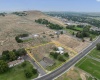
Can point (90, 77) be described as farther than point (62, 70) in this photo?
No

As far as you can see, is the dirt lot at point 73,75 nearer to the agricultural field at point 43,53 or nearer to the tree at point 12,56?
the agricultural field at point 43,53

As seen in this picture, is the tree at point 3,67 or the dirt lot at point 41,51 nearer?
the tree at point 3,67

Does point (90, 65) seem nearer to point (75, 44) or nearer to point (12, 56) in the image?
point (75, 44)

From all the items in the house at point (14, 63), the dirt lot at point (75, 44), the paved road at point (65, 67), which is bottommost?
the paved road at point (65, 67)

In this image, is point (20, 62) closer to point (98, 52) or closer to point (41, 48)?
point (41, 48)

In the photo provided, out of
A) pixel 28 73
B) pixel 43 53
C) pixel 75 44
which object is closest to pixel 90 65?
pixel 43 53

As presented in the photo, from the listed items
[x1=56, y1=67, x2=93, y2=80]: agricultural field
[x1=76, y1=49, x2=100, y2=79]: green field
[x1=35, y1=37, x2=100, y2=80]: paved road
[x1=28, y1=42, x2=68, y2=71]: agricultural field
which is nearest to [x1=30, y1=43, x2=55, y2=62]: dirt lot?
[x1=28, y1=42, x2=68, y2=71]: agricultural field

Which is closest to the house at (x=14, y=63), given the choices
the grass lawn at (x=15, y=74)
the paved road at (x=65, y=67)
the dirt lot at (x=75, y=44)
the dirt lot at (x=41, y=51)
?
the grass lawn at (x=15, y=74)

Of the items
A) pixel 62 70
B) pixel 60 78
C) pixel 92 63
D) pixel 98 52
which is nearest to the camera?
pixel 60 78

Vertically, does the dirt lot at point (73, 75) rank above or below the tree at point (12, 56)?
below

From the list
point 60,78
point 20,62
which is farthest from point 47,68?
point 20,62

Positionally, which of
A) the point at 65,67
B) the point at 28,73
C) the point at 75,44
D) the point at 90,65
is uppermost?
the point at 75,44
